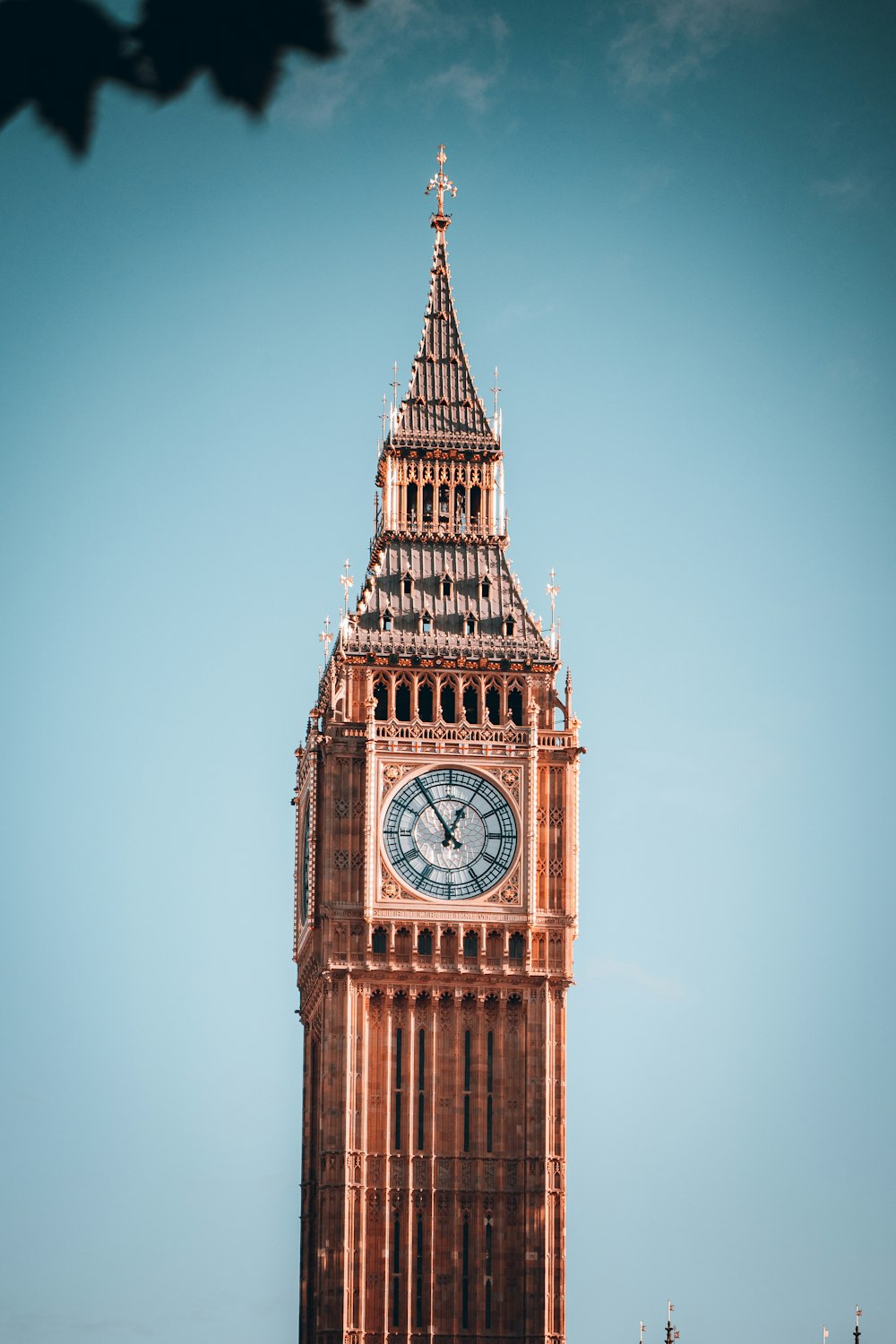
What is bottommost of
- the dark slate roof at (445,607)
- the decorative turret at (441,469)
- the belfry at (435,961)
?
the belfry at (435,961)

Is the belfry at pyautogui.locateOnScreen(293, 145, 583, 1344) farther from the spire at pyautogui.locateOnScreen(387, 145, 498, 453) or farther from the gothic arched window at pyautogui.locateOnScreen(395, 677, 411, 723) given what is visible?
the spire at pyautogui.locateOnScreen(387, 145, 498, 453)

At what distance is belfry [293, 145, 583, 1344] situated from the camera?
76.1m

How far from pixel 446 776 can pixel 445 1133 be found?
11.9m

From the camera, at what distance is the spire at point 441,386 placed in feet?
283

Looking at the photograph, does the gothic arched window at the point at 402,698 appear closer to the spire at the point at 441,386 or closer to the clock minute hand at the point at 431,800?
the clock minute hand at the point at 431,800

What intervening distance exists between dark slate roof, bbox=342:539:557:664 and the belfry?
0.09 m

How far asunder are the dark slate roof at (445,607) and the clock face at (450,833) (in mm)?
4789
